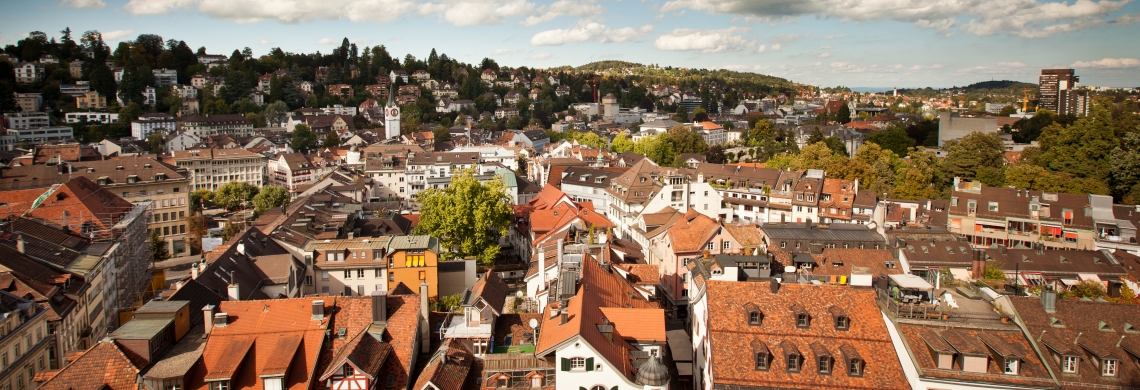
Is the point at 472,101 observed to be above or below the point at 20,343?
above

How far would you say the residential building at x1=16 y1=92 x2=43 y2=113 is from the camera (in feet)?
354

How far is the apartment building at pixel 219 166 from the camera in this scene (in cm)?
7400

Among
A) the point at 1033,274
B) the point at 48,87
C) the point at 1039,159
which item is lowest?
the point at 1033,274

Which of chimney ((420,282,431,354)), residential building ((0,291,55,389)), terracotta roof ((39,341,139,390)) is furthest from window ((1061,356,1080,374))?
residential building ((0,291,55,389))

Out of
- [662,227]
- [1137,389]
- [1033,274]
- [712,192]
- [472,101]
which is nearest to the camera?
[1137,389]

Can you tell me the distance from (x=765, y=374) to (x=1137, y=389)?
9645 mm

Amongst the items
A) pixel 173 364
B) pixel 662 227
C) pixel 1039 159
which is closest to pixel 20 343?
pixel 173 364

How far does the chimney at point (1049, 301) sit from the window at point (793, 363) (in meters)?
7.82

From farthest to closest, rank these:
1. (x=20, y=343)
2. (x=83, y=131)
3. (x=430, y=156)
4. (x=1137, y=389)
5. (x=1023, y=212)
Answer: (x=83, y=131)
(x=430, y=156)
(x=1023, y=212)
(x=20, y=343)
(x=1137, y=389)

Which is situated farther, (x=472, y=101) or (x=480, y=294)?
(x=472, y=101)

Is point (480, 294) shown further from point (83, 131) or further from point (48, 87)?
point (48, 87)

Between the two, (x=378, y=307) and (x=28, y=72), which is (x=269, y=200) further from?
(x=28, y=72)

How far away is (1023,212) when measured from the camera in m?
45.8

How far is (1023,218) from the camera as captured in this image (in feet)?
150
